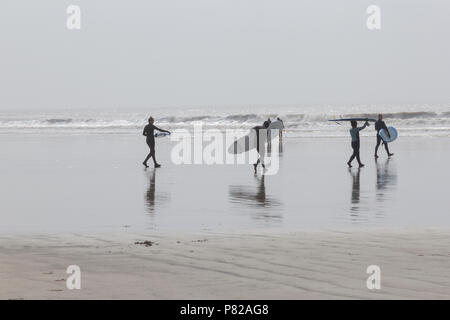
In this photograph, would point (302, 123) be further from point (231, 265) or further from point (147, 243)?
point (231, 265)

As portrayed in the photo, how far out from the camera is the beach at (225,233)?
25.0ft

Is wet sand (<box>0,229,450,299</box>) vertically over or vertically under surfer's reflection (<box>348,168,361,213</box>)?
over

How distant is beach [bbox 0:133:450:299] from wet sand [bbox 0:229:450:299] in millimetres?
20

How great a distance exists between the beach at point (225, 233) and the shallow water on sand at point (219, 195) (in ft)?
0.12

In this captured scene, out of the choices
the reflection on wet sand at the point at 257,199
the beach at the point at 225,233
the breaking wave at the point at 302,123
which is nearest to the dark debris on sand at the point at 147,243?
the beach at the point at 225,233

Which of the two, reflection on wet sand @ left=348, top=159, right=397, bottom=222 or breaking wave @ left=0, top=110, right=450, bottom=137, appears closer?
reflection on wet sand @ left=348, top=159, right=397, bottom=222

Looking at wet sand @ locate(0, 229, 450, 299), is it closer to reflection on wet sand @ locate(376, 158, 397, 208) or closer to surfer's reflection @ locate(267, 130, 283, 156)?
reflection on wet sand @ locate(376, 158, 397, 208)

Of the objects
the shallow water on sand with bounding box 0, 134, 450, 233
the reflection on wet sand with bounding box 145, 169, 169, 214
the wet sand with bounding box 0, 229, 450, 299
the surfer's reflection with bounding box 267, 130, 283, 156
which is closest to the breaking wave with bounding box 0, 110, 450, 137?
the surfer's reflection with bounding box 267, 130, 283, 156

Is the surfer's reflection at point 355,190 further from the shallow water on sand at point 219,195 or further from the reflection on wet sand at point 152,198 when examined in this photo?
the reflection on wet sand at point 152,198

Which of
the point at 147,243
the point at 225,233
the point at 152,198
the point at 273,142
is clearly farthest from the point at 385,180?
the point at 273,142

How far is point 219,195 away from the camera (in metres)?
16.8

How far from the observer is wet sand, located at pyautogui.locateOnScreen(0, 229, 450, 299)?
7.29m

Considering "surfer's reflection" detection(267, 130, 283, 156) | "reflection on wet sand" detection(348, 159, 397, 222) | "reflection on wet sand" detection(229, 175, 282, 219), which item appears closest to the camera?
"reflection on wet sand" detection(348, 159, 397, 222)

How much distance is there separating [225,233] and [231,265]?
8.83ft
